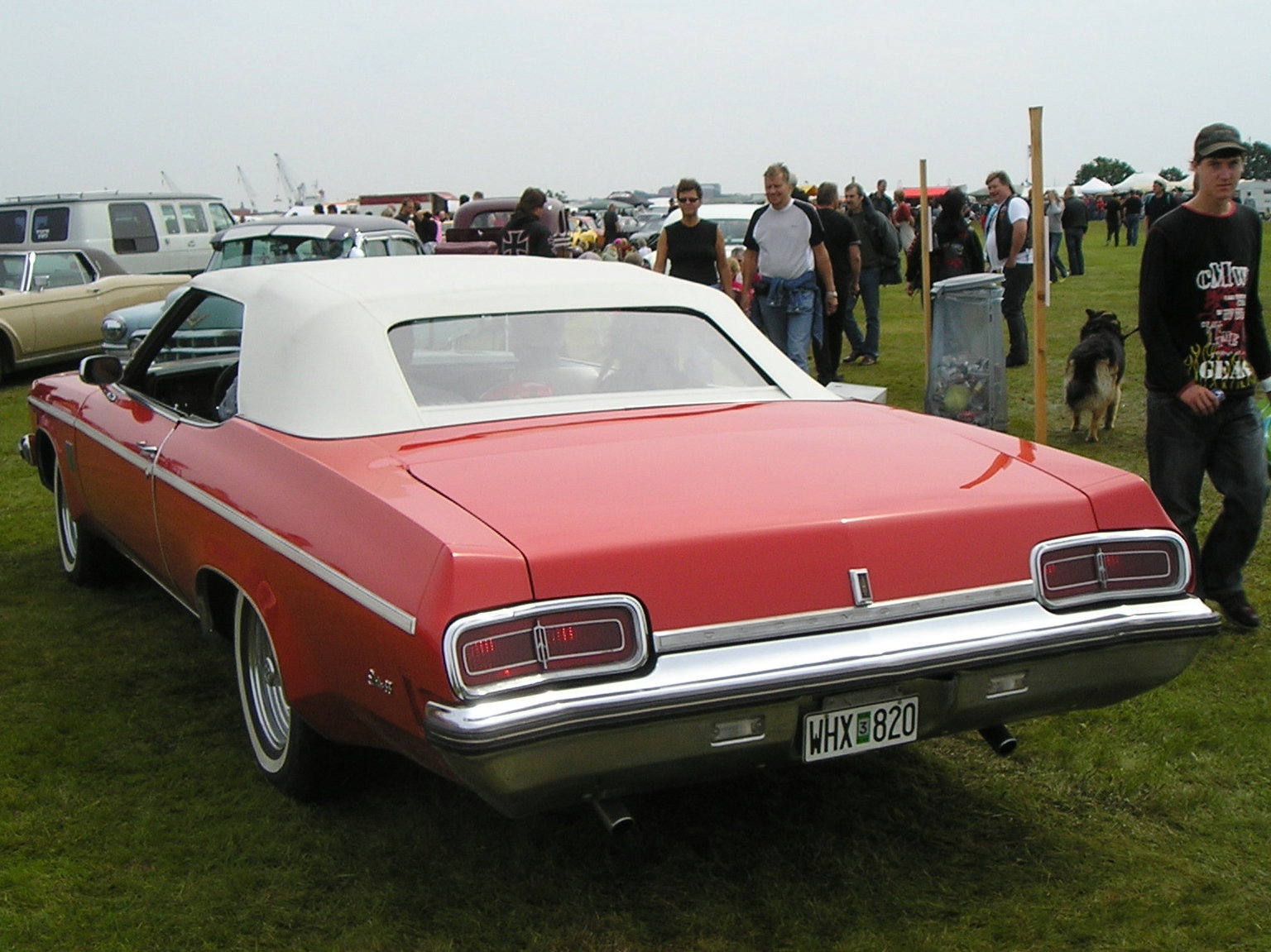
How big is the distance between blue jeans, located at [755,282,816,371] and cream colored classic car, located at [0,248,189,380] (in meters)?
7.41

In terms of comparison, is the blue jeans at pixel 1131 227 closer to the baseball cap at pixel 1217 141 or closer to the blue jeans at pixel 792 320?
the blue jeans at pixel 792 320

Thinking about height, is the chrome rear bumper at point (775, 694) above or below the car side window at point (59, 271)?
below

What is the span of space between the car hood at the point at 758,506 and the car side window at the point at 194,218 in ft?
59.7

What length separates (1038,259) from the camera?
6551mm

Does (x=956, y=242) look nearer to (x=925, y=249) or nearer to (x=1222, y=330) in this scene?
(x=925, y=249)

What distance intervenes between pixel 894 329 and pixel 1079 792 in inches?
566

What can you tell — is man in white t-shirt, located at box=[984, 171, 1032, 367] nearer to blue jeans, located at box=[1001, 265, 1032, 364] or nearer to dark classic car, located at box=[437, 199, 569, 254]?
blue jeans, located at box=[1001, 265, 1032, 364]

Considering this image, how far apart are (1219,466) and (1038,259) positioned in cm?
168

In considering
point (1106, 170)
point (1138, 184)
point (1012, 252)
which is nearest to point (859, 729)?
point (1012, 252)

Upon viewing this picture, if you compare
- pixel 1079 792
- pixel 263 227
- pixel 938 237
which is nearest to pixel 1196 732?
pixel 1079 792

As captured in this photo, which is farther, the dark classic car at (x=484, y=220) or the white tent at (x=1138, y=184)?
the white tent at (x=1138, y=184)

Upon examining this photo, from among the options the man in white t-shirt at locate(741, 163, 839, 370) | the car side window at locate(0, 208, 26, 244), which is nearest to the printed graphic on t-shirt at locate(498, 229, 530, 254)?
the man in white t-shirt at locate(741, 163, 839, 370)

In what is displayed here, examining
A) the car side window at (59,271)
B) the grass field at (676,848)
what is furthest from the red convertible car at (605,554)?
the car side window at (59,271)

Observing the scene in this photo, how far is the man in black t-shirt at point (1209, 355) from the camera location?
Result: 504cm
